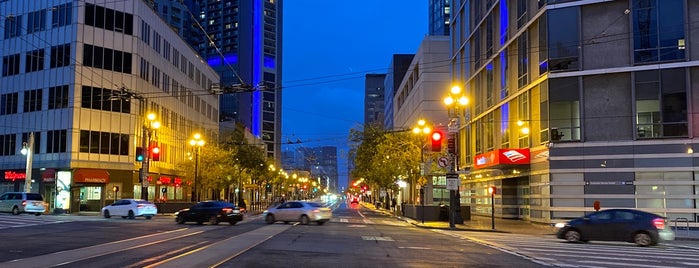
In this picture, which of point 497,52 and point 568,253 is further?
point 497,52

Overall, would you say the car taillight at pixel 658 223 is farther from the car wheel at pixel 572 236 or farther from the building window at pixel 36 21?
the building window at pixel 36 21

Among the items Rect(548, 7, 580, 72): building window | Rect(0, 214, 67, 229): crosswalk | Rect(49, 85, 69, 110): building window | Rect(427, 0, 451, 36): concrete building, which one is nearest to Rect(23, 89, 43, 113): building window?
Rect(49, 85, 69, 110): building window

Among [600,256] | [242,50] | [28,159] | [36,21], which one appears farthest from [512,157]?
[242,50]

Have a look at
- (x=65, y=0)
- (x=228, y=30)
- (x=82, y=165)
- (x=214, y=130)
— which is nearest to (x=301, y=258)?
(x=82, y=165)

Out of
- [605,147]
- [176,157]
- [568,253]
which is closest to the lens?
[568,253]

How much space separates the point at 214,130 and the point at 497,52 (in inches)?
2020

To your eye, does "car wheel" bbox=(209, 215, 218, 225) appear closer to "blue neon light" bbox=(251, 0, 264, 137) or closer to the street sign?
the street sign

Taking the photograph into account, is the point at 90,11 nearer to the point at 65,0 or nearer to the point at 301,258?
the point at 65,0

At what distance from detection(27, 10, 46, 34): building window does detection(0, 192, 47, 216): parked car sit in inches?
726

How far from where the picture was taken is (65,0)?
54.5 metres

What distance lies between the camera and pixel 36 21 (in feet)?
185

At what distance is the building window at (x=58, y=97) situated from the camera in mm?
53375

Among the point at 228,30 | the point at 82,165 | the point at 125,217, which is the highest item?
the point at 228,30

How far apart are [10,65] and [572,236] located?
5424cm
